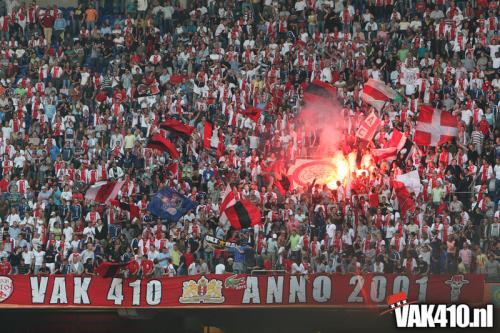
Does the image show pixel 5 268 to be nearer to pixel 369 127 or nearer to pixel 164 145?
pixel 164 145

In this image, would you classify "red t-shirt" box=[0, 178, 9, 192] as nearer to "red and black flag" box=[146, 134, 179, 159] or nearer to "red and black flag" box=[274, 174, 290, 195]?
"red and black flag" box=[146, 134, 179, 159]

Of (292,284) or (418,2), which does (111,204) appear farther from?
(418,2)

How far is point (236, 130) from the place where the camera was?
128 ft

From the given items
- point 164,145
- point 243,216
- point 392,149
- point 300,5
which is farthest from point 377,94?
point 300,5

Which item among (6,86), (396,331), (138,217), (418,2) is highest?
(418,2)

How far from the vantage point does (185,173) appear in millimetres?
37500

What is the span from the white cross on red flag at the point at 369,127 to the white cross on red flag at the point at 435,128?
3.29ft

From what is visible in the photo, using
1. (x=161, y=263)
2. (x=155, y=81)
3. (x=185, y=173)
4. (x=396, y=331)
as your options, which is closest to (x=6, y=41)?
(x=155, y=81)

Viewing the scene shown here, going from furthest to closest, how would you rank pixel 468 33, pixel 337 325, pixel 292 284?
1. pixel 468 33
2. pixel 337 325
3. pixel 292 284

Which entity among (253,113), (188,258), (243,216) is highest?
(253,113)

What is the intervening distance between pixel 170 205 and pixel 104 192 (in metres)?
1.92

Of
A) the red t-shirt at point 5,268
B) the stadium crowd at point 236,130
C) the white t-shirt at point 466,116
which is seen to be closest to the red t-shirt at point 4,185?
the stadium crowd at point 236,130

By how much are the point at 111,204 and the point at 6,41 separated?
10.5 m

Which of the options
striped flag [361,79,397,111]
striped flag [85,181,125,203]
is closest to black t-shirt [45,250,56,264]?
striped flag [85,181,125,203]
